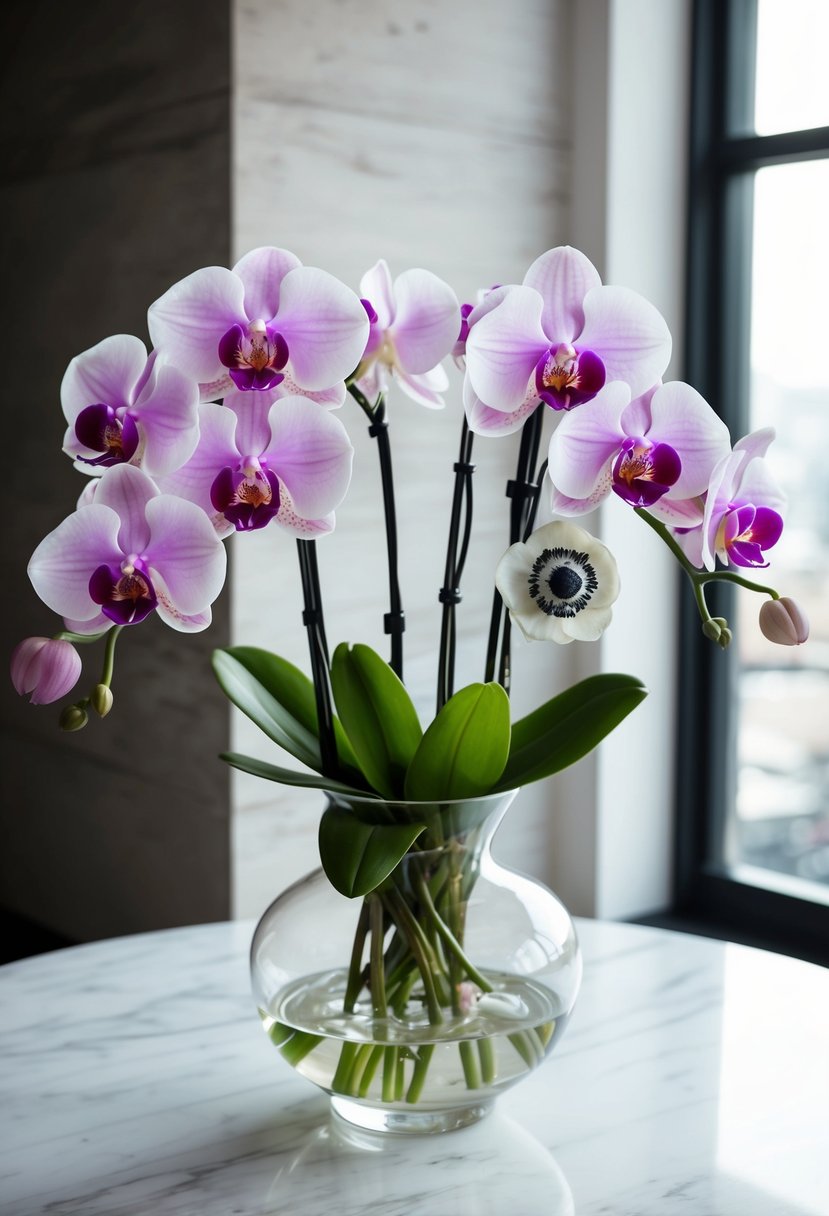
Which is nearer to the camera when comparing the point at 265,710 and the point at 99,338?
the point at 265,710

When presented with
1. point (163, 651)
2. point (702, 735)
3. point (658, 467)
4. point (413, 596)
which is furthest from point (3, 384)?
point (658, 467)

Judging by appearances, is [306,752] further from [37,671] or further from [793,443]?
[793,443]

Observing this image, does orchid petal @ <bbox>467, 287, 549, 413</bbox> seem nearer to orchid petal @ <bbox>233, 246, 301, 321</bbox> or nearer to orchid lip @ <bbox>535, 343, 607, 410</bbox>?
orchid lip @ <bbox>535, 343, 607, 410</bbox>

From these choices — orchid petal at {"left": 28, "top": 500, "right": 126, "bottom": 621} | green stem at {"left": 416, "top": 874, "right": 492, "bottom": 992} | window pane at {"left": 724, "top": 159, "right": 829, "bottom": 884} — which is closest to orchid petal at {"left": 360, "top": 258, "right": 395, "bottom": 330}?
orchid petal at {"left": 28, "top": 500, "right": 126, "bottom": 621}

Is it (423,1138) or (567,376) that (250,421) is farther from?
(423,1138)

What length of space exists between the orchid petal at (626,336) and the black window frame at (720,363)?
61.2 inches

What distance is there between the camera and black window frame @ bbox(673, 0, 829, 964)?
2227mm

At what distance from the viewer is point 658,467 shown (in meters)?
0.76

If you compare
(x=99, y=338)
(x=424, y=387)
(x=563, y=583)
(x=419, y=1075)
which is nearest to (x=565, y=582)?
(x=563, y=583)

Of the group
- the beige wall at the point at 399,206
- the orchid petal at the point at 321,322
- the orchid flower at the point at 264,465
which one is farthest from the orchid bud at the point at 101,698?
the beige wall at the point at 399,206

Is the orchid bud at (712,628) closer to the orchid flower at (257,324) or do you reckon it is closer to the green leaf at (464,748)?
the green leaf at (464,748)

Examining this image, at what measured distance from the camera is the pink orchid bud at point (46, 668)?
2.37 ft

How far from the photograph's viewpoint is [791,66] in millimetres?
2189

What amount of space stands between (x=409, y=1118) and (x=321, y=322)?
1.66ft
